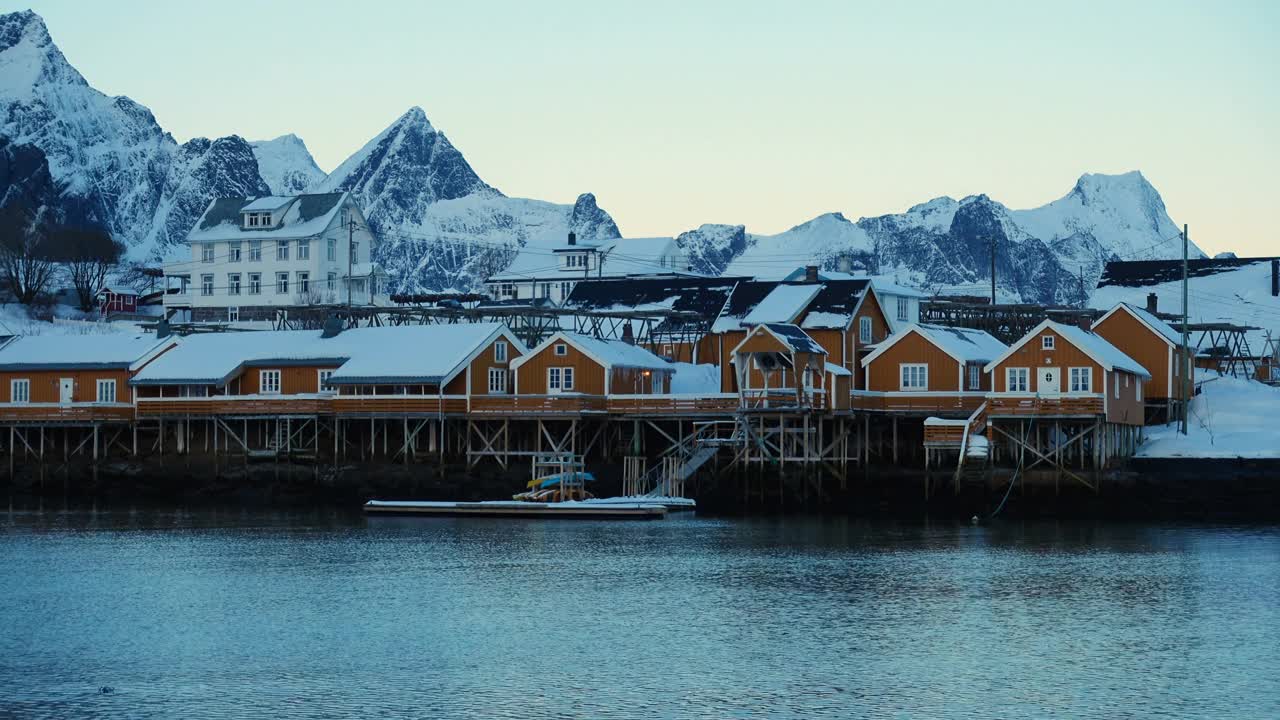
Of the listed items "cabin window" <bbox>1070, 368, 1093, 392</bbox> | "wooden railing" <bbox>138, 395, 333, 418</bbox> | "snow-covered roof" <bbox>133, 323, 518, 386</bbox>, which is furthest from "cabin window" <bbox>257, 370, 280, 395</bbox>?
"cabin window" <bbox>1070, 368, 1093, 392</bbox>

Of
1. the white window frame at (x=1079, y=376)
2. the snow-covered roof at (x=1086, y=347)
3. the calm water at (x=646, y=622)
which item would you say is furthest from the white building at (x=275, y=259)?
the white window frame at (x=1079, y=376)

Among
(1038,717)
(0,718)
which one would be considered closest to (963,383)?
(1038,717)

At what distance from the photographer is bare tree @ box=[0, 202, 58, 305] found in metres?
124

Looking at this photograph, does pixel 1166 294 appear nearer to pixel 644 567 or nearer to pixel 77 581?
pixel 644 567

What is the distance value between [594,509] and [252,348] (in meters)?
24.7

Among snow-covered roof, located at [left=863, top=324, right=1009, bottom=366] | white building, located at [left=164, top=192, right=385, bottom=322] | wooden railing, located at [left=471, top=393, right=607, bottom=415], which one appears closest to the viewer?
snow-covered roof, located at [left=863, top=324, right=1009, bottom=366]

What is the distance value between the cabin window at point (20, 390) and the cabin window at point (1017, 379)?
150 ft

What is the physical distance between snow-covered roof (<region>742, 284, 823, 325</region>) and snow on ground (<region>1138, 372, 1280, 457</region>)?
15956mm

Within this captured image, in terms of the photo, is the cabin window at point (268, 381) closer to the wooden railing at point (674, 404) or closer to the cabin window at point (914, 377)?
the wooden railing at point (674, 404)

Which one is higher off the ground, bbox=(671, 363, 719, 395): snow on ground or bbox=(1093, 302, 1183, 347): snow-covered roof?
bbox=(1093, 302, 1183, 347): snow-covered roof

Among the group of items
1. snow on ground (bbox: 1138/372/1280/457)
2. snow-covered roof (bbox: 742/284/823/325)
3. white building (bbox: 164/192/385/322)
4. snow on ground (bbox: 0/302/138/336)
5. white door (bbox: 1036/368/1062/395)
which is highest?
white building (bbox: 164/192/385/322)

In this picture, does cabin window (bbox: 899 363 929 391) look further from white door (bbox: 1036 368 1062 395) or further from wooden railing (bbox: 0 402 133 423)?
wooden railing (bbox: 0 402 133 423)

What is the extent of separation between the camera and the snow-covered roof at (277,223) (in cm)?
12094

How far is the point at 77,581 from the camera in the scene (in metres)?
46.4
